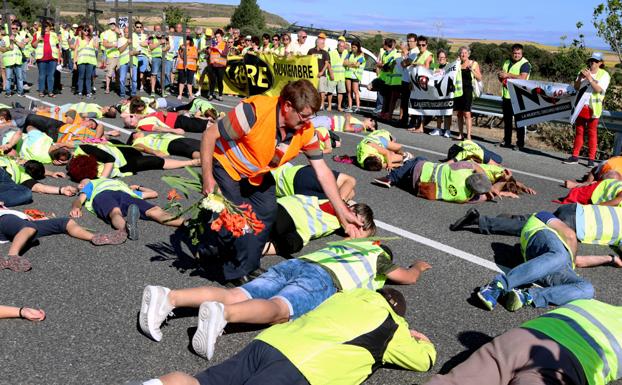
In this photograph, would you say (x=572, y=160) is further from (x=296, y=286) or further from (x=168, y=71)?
(x=168, y=71)

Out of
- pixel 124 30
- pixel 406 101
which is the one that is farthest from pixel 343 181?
pixel 124 30

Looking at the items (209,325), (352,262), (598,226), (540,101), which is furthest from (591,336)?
(540,101)

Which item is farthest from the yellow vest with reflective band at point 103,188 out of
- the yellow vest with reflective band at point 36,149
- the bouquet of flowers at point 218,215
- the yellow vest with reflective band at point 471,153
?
the yellow vest with reflective band at point 471,153

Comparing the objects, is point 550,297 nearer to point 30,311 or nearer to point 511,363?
point 511,363

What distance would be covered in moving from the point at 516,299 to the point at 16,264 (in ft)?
13.2

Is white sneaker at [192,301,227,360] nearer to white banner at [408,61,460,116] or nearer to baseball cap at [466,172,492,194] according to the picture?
baseball cap at [466,172,492,194]

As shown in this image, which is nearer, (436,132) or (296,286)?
Answer: (296,286)

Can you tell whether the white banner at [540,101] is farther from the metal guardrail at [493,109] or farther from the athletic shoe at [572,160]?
the athletic shoe at [572,160]

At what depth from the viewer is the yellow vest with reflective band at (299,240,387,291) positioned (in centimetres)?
453

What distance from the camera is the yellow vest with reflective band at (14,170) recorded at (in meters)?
7.39

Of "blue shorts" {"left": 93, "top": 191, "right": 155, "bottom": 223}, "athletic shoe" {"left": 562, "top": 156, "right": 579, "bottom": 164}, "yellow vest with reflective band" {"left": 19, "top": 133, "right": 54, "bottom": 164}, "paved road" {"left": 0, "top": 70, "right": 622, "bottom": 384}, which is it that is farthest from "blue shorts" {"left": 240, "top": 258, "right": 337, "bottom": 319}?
"athletic shoe" {"left": 562, "top": 156, "right": 579, "bottom": 164}

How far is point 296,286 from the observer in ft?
14.2

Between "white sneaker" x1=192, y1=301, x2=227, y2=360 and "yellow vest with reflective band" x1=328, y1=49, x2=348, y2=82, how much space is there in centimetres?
1377

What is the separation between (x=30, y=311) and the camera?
14.4 ft
